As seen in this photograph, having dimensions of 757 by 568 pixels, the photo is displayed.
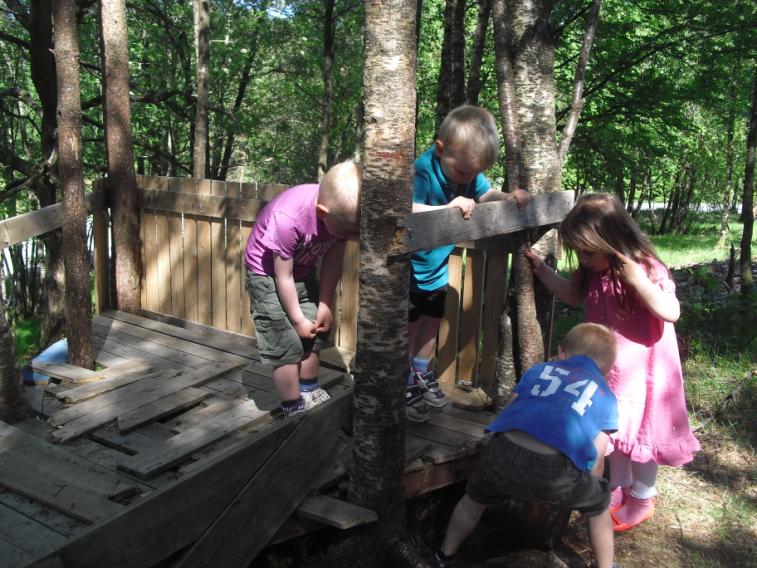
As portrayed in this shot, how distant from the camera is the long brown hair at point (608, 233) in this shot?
3.04 metres

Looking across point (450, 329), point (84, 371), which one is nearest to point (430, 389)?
point (450, 329)

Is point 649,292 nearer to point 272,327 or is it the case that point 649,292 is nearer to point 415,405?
point 415,405

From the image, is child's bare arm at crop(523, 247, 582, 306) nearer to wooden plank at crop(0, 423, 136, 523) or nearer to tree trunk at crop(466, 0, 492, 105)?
wooden plank at crop(0, 423, 136, 523)

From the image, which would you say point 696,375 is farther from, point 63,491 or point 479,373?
point 63,491

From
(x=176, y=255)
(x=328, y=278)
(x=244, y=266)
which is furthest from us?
(x=176, y=255)

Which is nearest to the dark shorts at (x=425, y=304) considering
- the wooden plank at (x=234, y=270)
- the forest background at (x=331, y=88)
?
the wooden plank at (x=234, y=270)

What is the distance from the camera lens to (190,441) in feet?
11.2

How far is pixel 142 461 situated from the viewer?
3.18 meters

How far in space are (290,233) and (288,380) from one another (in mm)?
844

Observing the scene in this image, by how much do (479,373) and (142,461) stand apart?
209 cm

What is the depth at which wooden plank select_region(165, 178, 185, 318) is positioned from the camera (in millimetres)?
5637

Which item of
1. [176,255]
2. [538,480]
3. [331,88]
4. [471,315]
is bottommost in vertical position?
[538,480]

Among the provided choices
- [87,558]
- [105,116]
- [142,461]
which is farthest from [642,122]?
[87,558]

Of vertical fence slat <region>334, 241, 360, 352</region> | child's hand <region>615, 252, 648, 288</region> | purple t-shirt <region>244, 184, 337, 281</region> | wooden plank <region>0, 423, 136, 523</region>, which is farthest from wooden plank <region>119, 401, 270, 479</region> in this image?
child's hand <region>615, 252, 648, 288</region>
